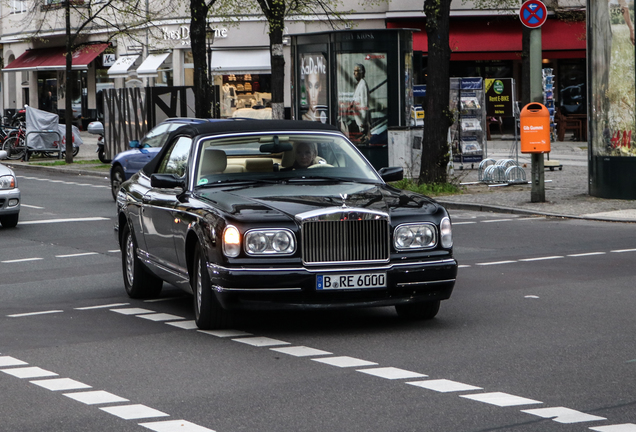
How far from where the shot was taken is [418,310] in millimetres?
8914

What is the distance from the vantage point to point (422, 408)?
19.7 feet

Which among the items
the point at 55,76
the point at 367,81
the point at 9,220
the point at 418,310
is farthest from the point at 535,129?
the point at 55,76

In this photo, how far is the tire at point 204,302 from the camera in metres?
8.37

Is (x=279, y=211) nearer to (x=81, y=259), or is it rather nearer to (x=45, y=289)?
(x=45, y=289)

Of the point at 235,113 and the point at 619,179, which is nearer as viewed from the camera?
the point at 619,179

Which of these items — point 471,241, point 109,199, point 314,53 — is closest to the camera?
point 471,241

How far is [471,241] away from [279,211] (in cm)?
698

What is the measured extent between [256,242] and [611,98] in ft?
41.5

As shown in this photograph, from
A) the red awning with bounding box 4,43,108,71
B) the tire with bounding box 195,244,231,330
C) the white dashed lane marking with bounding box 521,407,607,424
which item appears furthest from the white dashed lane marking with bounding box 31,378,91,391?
the red awning with bounding box 4,43,108,71

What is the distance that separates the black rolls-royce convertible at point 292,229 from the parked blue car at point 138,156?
13.3 m

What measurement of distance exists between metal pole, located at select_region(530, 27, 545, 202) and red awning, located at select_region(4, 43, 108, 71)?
33240 mm

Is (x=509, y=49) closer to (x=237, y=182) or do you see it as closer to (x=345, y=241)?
(x=237, y=182)

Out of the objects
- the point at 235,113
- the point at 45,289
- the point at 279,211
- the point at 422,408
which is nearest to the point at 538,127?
the point at 45,289

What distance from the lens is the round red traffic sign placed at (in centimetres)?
1880
